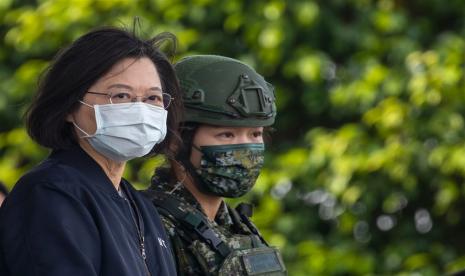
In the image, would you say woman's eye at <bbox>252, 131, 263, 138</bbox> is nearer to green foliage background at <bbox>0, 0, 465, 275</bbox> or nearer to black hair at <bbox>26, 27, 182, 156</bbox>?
Answer: black hair at <bbox>26, 27, 182, 156</bbox>

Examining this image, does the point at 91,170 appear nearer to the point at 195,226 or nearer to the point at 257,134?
the point at 195,226

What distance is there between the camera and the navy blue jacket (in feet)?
11.5

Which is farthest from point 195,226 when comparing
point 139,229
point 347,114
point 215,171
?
point 347,114

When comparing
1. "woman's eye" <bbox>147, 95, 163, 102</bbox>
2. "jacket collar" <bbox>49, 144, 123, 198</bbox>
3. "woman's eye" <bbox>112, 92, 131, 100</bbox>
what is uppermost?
"woman's eye" <bbox>112, 92, 131, 100</bbox>

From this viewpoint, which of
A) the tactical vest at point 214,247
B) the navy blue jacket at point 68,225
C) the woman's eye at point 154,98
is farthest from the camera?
the tactical vest at point 214,247

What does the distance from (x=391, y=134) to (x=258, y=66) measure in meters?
0.87

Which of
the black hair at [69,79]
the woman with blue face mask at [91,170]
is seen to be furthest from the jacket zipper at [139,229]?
the black hair at [69,79]

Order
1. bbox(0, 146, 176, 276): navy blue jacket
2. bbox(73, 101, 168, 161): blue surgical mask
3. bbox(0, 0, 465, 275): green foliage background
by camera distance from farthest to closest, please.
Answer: bbox(0, 0, 465, 275): green foliage background
bbox(73, 101, 168, 161): blue surgical mask
bbox(0, 146, 176, 276): navy blue jacket

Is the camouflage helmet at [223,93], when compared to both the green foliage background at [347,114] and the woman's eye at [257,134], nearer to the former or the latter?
the woman's eye at [257,134]

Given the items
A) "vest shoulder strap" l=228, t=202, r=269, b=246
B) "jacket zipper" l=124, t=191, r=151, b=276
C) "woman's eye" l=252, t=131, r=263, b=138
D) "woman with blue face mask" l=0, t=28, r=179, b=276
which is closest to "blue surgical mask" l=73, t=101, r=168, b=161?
"woman with blue face mask" l=0, t=28, r=179, b=276

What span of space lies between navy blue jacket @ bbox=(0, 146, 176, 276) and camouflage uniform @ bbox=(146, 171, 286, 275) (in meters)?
0.42

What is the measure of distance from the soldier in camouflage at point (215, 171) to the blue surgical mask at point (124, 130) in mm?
537

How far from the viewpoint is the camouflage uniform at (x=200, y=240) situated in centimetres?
430

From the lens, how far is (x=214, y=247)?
14.2 ft
